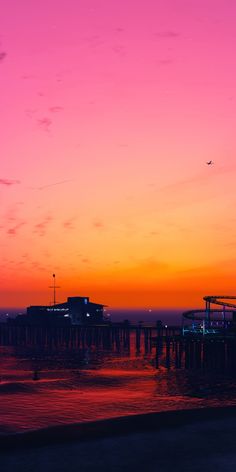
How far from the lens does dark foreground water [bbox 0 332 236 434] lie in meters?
38.1

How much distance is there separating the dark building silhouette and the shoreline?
289ft

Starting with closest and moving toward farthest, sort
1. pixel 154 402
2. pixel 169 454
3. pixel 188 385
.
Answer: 1. pixel 169 454
2. pixel 154 402
3. pixel 188 385

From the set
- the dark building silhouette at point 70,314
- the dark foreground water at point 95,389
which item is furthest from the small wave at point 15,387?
the dark building silhouette at point 70,314

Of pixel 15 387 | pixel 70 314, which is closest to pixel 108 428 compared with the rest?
pixel 15 387

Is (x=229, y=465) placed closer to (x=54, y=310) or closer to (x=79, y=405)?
(x=79, y=405)

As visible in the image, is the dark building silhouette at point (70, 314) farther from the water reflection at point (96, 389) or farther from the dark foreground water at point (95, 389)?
the dark foreground water at point (95, 389)

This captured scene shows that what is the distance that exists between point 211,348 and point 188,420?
121 feet

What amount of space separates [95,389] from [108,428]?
90.4ft

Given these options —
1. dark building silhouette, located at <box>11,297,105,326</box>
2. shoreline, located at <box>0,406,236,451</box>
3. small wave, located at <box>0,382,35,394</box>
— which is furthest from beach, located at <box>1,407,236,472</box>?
dark building silhouette, located at <box>11,297,105,326</box>

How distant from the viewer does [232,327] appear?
65.3m

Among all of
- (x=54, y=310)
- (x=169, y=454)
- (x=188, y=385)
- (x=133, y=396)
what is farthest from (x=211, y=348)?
(x=54, y=310)

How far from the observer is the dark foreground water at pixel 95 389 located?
1500 inches

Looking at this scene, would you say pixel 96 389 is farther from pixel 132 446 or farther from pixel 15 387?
pixel 132 446

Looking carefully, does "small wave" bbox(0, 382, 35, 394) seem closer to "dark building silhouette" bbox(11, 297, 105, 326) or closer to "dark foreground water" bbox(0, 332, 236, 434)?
"dark foreground water" bbox(0, 332, 236, 434)
